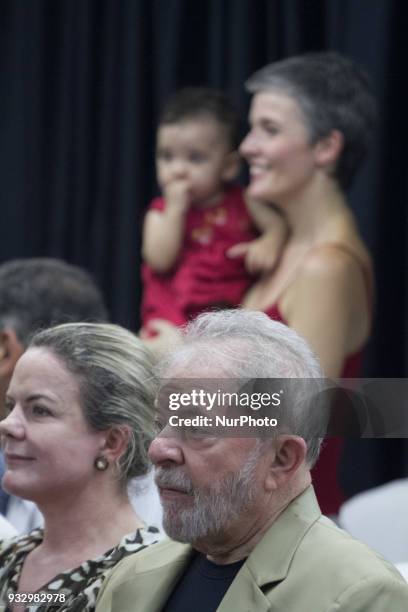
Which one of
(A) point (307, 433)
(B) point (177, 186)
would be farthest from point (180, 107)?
(A) point (307, 433)

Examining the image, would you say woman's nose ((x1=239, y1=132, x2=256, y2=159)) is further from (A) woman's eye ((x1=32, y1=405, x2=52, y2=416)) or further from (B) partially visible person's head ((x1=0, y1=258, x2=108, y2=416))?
(A) woman's eye ((x1=32, y1=405, x2=52, y2=416))

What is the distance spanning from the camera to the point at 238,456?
1947 mm

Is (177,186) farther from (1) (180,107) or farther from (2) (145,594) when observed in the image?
(2) (145,594)

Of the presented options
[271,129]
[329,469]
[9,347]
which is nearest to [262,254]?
[271,129]

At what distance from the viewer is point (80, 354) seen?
7.67 feet

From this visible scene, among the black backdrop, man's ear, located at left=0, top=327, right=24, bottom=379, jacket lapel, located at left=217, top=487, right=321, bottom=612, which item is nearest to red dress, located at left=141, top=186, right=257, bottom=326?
the black backdrop

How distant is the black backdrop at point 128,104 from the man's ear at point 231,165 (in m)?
0.43

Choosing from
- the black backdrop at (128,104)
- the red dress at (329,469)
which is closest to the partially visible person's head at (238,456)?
the red dress at (329,469)

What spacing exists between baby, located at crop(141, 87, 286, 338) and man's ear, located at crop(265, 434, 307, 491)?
61.2 inches

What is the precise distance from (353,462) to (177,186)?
38.2 inches

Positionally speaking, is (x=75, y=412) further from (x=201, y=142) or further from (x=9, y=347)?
(x=201, y=142)

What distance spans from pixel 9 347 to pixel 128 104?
148 cm

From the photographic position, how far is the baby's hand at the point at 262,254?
344 cm

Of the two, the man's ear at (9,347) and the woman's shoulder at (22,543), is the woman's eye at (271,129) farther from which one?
the woman's shoulder at (22,543)
